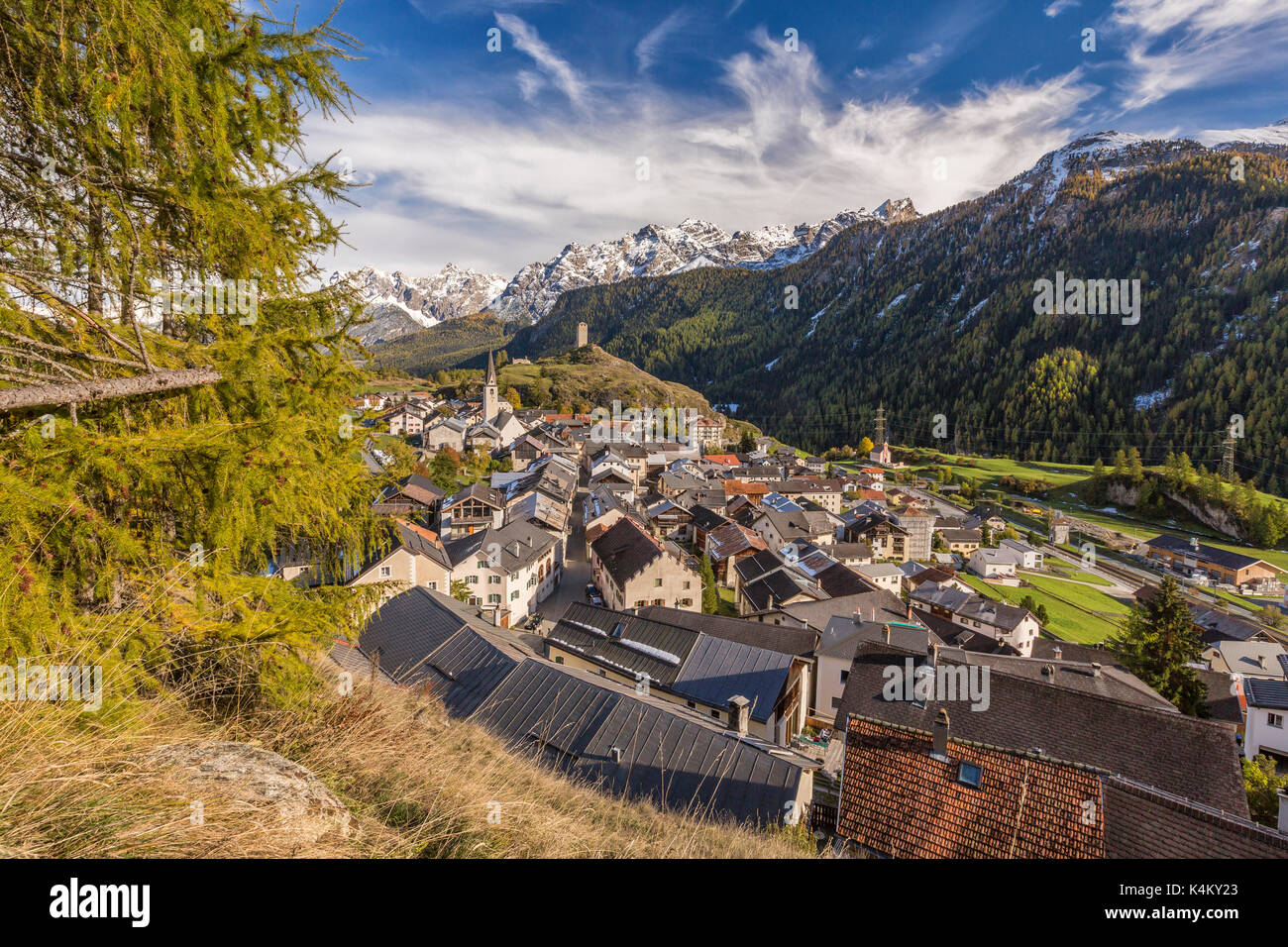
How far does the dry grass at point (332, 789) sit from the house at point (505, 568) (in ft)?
72.6

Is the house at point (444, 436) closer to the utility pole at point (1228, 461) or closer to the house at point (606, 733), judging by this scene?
the house at point (606, 733)

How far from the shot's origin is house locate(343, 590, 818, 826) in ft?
39.9

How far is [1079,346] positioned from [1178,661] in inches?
6625

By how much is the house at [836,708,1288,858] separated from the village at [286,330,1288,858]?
36 mm

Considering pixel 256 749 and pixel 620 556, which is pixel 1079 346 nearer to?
pixel 620 556

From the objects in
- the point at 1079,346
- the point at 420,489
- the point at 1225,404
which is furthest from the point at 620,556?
the point at 1079,346

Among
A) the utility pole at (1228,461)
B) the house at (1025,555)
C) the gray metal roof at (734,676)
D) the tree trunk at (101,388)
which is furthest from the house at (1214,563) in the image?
the tree trunk at (101,388)

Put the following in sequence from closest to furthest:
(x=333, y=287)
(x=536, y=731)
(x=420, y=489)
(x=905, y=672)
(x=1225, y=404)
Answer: (x=333, y=287) < (x=536, y=731) < (x=905, y=672) < (x=420, y=489) < (x=1225, y=404)

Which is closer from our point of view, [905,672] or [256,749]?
[256,749]

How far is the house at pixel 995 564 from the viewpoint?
60.7m

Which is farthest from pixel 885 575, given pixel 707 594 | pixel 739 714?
pixel 739 714

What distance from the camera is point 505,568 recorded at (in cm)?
3147
